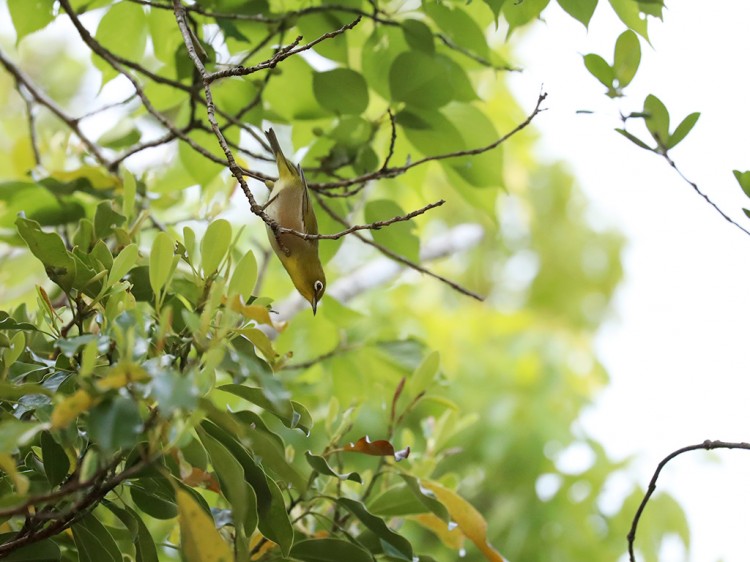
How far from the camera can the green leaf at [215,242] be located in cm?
66

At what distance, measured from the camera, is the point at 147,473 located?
625 mm

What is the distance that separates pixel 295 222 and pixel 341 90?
0.64ft

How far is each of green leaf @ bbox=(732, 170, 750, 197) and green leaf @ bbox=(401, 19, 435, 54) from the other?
1.36ft

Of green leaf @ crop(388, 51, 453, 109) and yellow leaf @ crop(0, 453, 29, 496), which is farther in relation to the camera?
green leaf @ crop(388, 51, 453, 109)

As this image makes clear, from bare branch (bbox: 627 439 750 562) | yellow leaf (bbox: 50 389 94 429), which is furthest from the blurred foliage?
bare branch (bbox: 627 439 750 562)

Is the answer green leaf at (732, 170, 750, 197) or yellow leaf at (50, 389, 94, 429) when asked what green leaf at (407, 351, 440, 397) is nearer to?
green leaf at (732, 170, 750, 197)

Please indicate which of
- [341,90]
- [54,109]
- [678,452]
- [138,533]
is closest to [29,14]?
[54,109]

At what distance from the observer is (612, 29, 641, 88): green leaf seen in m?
0.81

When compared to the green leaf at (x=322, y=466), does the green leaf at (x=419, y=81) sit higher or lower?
higher

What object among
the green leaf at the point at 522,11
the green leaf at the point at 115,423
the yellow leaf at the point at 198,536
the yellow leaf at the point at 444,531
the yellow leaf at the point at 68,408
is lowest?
the yellow leaf at the point at 444,531

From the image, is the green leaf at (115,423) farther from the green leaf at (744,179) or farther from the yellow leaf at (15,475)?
the green leaf at (744,179)

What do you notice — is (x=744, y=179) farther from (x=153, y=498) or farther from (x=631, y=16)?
(x=153, y=498)

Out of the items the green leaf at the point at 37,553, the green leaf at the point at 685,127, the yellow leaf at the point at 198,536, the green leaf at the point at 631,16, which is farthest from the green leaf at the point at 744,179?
the green leaf at the point at 37,553

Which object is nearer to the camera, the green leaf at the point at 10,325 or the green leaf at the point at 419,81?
the green leaf at the point at 10,325
